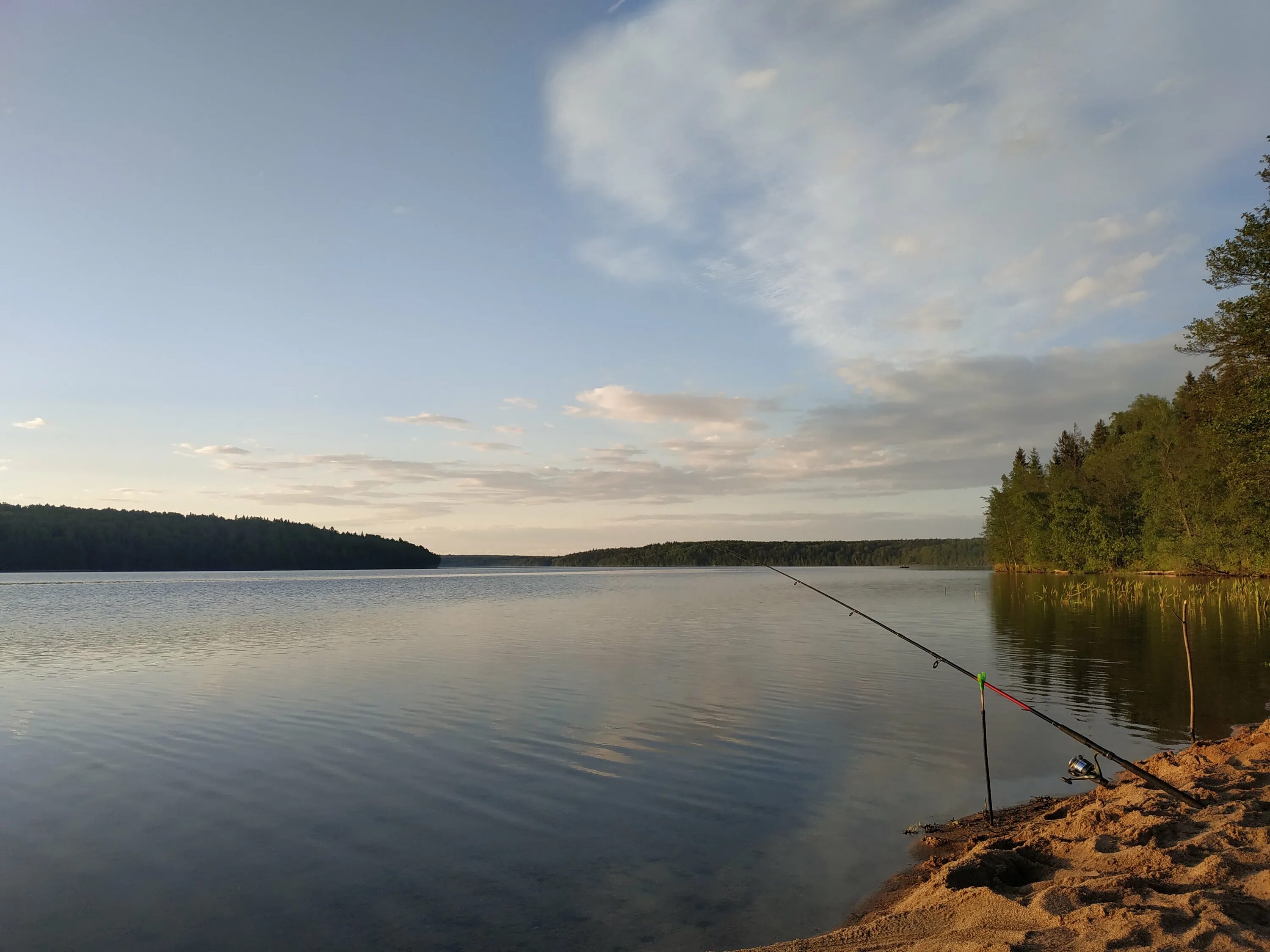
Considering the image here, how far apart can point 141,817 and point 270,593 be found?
62.9 metres

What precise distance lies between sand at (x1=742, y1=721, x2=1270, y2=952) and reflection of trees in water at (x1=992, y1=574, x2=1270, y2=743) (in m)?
6.75

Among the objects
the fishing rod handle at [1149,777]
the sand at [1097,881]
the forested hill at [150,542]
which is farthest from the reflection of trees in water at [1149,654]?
the forested hill at [150,542]

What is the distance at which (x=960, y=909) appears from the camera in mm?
6055

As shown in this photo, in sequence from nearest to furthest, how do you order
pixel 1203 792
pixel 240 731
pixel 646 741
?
pixel 1203 792
pixel 646 741
pixel 240 731

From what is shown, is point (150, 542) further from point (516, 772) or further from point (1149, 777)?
point (1149, 777)

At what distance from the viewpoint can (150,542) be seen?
144 m

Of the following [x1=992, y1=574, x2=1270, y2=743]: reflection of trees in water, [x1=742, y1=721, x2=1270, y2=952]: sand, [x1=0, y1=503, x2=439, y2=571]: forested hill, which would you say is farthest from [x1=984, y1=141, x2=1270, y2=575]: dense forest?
[x1=0, y1=503, x2=439, y2=571]: forested hill

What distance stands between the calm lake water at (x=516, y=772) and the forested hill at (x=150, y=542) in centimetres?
12962

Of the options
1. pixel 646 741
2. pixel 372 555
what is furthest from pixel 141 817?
pixel 372 555

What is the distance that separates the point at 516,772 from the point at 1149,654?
73.4 ft

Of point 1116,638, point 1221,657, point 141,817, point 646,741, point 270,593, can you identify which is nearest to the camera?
point 141,817

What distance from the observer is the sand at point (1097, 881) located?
17.1ft

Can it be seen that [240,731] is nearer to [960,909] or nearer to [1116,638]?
[960,909]

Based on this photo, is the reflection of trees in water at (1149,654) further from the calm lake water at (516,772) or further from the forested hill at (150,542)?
the forested hill at (150,542)
